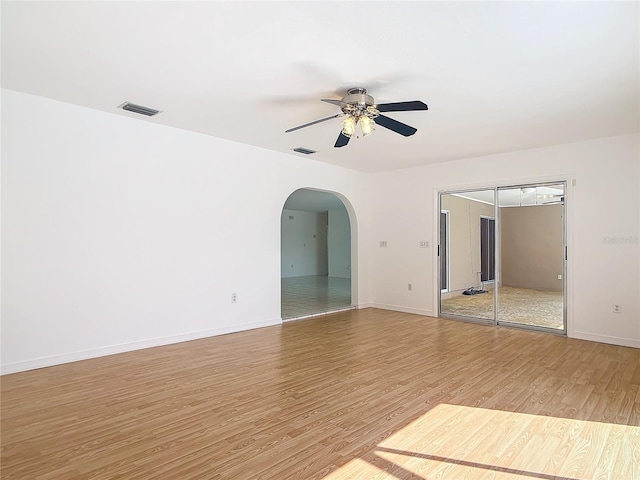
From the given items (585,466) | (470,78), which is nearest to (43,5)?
(470,78)

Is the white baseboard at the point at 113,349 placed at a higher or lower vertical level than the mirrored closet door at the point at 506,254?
lower

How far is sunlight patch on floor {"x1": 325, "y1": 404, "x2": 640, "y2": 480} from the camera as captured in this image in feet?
6.67

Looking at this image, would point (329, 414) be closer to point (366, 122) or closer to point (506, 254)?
point (366, 122)

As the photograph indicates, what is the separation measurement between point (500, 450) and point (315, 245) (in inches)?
478

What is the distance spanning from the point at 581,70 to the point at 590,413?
262 centimetres

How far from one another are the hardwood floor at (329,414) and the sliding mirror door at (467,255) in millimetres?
1968

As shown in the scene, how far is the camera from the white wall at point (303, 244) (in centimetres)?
1315

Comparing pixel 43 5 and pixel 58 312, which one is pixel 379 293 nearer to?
pixel 58 312

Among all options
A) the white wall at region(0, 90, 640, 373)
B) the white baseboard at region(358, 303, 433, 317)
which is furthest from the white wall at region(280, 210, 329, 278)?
the white wall at region(0, 90, 640, 373)

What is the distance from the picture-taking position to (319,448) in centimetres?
226

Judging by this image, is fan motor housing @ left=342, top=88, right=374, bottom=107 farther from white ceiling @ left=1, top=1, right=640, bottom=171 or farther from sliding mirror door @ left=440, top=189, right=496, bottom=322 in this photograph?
sliding mirror door @ left=440, top=189, right=496, bottom=322

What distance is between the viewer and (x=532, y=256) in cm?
594

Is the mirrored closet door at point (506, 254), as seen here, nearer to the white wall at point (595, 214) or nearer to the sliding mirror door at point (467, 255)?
the sliding mirror door at point (467, 255)

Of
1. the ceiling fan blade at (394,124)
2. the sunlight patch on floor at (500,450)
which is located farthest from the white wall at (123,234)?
the sunlight patch on floor at (500,450)
